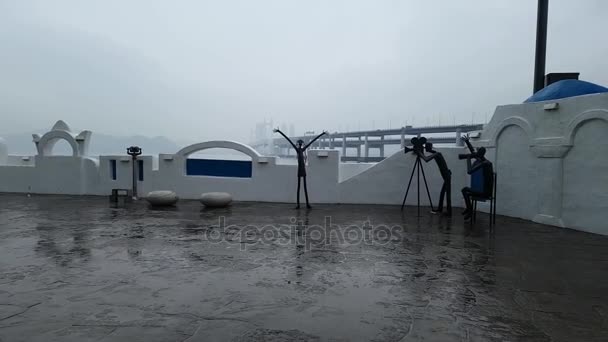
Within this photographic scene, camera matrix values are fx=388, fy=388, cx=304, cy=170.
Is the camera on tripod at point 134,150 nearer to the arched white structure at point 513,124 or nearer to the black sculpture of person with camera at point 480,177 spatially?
the black sculpture of person with camera at point 480,177

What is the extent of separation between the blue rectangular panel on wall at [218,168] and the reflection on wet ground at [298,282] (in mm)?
4597

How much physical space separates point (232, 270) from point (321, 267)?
1.26 m

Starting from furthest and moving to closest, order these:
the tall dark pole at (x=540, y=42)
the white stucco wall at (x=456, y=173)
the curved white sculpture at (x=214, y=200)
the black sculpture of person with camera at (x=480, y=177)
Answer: the tall dark pole at (x=540, y=42)
the curved white sculpture at (x=214, y=200)
the black sculpture of person with camera at (x=480, y=177)
the white stucco wall at (x=456, y=173)

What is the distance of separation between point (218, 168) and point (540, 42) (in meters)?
13.4

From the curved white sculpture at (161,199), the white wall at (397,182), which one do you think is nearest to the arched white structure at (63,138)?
the curved white sculpture at (161,199)

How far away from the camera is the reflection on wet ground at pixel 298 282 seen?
3.61 meters

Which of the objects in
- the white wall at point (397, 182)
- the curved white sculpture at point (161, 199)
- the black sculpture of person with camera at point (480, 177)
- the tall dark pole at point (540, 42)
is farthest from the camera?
the tall dark pole at point (540, 42)

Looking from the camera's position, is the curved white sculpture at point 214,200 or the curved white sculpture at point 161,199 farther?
the curved white sculpture at point 161,199

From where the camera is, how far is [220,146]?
44.4ft

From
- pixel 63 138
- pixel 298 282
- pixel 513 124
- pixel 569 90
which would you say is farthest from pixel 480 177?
pixel 63 138

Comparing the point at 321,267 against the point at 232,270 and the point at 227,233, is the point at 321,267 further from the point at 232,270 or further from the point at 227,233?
the point at 227,233

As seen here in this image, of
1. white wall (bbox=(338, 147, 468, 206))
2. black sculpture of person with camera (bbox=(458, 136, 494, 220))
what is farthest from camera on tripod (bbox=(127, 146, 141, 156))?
black sculpture of person with camera (bbox=(458, 136, 494, 220))

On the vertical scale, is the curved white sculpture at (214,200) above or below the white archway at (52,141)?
below

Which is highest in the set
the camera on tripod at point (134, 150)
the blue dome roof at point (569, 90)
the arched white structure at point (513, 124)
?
the blue dome roof at point (569, 90)
